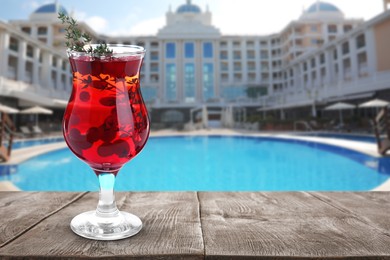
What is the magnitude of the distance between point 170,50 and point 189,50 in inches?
115

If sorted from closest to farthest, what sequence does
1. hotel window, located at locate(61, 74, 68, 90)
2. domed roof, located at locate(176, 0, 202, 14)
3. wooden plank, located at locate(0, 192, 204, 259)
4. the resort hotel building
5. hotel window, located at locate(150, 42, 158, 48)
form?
wooden plank, located at locate(0, 192, 204, 259)
the resort hotel building
hotel window, located at locate(61, 74, 68, 90)
hotel window, located at locate(150, 42, 158, 48)
domed roof, located at locate(176, 0, 202, 14)

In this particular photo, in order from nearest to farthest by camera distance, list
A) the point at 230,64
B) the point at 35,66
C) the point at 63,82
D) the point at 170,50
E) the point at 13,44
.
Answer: the point at 13,44 < the point at 35,66 < the point at 63,82 < the point at 170,50 < the point at 230,64

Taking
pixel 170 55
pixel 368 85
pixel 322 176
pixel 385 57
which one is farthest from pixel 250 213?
pixel 170 55

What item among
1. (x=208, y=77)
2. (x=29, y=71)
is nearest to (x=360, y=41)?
(x=208, y=77)

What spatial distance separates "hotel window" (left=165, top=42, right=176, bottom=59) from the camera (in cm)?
4341

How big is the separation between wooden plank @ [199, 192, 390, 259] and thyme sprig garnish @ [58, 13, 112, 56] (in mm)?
618

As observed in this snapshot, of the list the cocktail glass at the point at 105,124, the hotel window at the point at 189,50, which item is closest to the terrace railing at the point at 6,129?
the cocktail glass at the point at 105,124

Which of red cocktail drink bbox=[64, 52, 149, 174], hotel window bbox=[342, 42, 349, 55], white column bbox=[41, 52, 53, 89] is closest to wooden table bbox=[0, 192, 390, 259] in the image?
red cocktail drink bbox=[64, 52, 149, 174]

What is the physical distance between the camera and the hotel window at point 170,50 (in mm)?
43406

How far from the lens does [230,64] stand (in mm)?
45500

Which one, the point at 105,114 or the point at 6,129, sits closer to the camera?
the point at 105,114

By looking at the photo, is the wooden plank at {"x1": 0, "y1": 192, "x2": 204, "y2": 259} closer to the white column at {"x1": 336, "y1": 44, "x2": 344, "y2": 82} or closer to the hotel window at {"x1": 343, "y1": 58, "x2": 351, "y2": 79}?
the white column at {"x1": 336, "y1": 44, "x2": 344, "y2": 82}

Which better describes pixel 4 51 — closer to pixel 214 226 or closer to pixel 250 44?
pixel 214 226

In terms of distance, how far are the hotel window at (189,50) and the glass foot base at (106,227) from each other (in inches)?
1737
